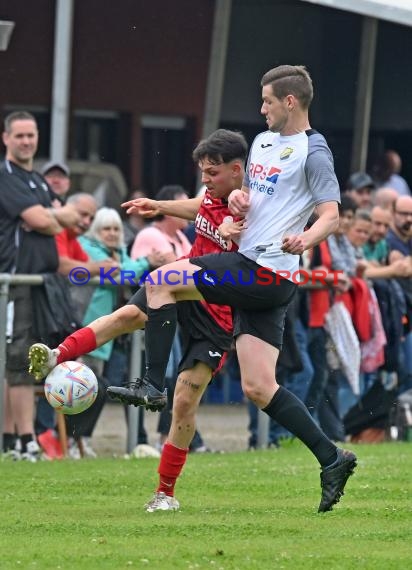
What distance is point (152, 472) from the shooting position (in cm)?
1101

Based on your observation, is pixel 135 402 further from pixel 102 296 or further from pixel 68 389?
pixel 102 296

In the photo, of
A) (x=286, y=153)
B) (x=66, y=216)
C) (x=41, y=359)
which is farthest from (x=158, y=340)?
(x=66, y=216)

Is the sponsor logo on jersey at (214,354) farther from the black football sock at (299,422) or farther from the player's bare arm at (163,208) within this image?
the player's bare arm at (163,208)

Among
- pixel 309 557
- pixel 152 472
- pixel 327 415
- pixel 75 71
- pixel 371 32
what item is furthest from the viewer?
pixel 371 32

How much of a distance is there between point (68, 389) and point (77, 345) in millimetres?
258

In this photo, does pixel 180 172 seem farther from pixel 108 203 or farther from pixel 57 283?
pixel 57 283

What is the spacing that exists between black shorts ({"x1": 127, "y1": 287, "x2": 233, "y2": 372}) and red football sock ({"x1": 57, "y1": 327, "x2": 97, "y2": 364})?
31cm

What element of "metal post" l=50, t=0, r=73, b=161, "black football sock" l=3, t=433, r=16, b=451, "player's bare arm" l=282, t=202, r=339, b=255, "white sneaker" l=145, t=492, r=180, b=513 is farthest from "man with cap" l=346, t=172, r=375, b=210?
"player's bare arm" l=282, t=202, r=339, b=255

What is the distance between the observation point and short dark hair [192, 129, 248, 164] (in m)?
8.95

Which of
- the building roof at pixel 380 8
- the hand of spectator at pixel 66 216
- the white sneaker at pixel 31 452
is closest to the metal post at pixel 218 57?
the building roof at pixel 380 8

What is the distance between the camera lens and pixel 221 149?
8.95 metres

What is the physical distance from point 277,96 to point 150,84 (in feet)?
32.9

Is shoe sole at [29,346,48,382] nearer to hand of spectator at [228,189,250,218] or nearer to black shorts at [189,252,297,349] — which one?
black shorts at [189,252,297,349]

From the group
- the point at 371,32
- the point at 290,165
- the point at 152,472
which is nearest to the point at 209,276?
the point at 290,165
